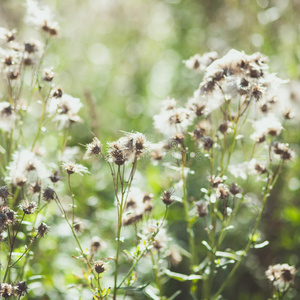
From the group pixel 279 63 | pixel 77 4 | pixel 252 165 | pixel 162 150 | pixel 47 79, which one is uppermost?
pixel 77 4

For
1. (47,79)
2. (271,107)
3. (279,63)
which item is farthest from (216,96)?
(279,63)

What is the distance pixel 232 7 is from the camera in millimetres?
4344

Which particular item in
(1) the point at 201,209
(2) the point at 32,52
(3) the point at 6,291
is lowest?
(3) the point at 6,291

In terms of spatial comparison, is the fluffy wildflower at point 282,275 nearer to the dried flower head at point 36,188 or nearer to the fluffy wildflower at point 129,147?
the fluffy wildflower at point 129,147

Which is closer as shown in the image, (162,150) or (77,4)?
(162,150)

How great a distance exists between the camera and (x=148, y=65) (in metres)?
5.15

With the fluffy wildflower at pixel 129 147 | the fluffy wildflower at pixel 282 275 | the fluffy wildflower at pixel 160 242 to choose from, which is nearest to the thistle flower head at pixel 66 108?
the fluffy wildflower at pixel 129 147

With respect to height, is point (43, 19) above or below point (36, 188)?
above

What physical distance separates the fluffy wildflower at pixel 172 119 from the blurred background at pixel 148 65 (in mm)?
927

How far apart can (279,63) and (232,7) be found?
2.90ft

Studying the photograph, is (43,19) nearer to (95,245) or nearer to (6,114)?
(6,114)

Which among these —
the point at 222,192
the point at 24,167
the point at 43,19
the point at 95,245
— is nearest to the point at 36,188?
the point at 24,167

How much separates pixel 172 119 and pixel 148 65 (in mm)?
3330

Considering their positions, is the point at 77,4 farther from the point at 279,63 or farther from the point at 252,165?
the point at 252,165
